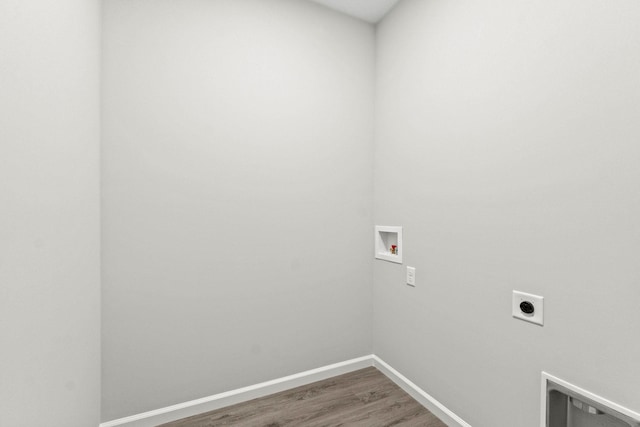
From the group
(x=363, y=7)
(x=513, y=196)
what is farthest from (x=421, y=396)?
(x=363, y=7)

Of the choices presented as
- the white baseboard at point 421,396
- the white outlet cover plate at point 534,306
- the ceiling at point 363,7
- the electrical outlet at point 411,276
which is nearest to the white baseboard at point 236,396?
the white baseboard at point 421,396

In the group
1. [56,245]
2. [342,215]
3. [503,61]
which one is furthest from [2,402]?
[503,61]

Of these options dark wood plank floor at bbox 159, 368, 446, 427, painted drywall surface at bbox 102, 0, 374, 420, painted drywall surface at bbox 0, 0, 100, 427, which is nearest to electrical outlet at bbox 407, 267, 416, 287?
painted drywall surface at bbox 102, 0, 374, 420

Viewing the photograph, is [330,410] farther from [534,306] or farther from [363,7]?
[363,7]

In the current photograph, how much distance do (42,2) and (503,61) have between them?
1735 mm

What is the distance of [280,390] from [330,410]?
37cm

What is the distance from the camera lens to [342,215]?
214 centimetres

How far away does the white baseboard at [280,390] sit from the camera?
1.61m

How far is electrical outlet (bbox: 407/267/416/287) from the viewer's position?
187cm

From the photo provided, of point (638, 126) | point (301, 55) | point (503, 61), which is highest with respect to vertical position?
point (301, 55)

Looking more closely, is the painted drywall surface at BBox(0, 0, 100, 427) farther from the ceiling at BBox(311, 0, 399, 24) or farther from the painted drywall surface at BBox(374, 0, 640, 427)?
the painted drywall surface at BBox(374, 0, 640, 427)

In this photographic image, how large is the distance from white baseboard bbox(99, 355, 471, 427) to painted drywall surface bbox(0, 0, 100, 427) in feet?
1.02

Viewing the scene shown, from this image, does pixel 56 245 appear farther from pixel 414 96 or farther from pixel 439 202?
pixel 414 96

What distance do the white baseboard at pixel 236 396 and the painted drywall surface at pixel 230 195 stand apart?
47 mm
